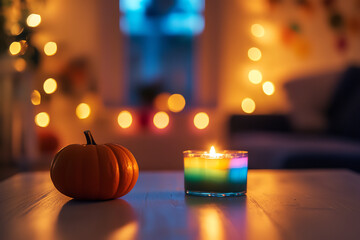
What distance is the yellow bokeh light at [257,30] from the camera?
4.00m

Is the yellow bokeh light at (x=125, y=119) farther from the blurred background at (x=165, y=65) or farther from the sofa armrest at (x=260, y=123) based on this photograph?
the sofa armrest at (x=260, y=123)

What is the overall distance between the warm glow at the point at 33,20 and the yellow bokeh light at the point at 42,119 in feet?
2.40

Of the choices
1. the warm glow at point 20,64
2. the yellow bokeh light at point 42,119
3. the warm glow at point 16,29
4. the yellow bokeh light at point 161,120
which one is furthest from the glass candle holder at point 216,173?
the yellow bokeh light at point 42,119

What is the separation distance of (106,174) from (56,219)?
0.16 metres

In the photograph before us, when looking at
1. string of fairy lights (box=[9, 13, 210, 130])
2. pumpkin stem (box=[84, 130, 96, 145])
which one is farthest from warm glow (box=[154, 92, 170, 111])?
pumpkin stem (box=[84, 130, 96, 145])

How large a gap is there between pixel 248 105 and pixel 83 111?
141cm

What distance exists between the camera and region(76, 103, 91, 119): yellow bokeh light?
12.8 feet

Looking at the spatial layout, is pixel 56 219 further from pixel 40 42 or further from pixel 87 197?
pixel 40 42

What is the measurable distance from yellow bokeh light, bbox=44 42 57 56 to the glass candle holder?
3.20 meters

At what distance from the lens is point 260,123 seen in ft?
9.62

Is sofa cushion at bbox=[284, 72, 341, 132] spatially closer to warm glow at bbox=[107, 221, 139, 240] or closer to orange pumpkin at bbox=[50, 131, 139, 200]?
orange pumpkin at bbox=[50, 131, 139, 200]

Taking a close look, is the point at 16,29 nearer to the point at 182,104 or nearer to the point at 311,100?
the point at 182,104

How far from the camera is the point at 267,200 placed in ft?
2.85

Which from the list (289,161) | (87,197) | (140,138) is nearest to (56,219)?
(87,197)
